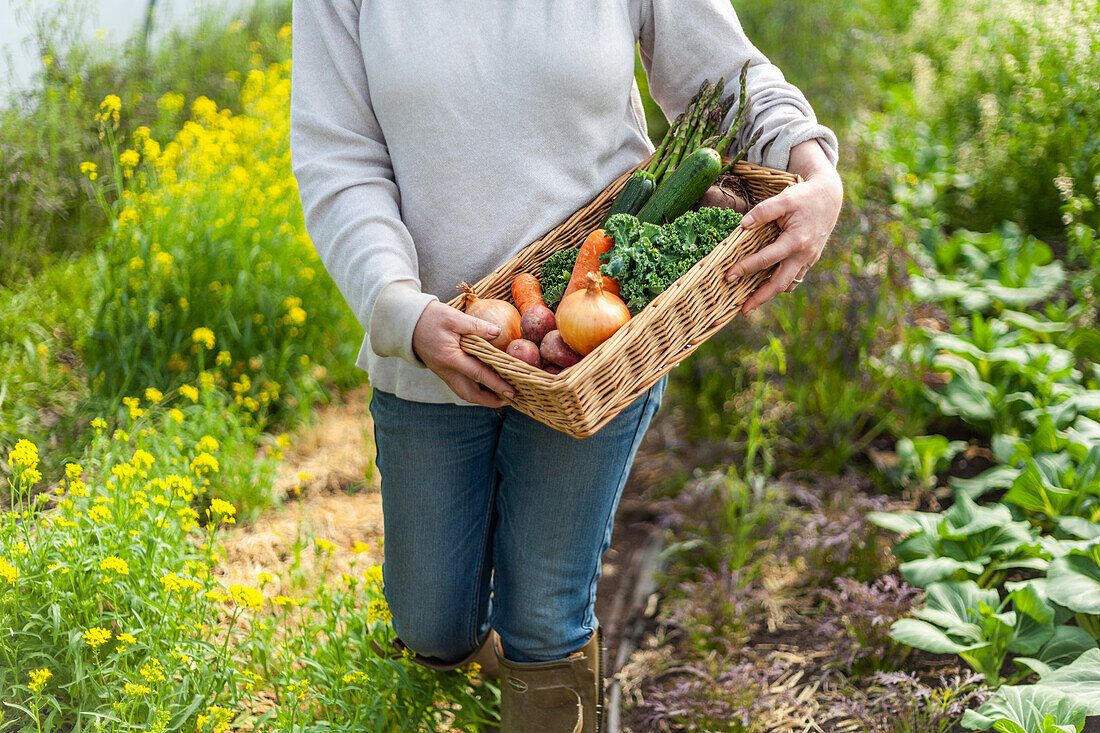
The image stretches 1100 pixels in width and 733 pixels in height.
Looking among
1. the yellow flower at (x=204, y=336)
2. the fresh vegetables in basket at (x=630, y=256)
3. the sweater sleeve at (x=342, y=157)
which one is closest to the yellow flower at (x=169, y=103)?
the yellow flower at (x=204, y=336)

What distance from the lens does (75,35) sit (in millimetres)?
3486

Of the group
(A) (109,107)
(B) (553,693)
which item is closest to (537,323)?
(B) (553,693)

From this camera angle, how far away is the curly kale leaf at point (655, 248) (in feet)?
5.46

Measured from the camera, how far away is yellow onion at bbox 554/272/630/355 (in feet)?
5.07

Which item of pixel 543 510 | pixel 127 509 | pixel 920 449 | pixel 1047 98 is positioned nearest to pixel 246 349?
pixel 127 509

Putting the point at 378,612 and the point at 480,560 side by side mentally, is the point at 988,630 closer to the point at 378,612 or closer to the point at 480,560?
the point at 480,560

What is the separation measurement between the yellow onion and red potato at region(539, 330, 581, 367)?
0.04 feet

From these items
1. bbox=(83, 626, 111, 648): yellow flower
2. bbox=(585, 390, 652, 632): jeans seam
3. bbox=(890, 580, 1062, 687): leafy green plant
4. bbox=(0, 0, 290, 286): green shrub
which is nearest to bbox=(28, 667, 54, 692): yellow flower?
bbox=(83, 626, 111, 648): yellow flower

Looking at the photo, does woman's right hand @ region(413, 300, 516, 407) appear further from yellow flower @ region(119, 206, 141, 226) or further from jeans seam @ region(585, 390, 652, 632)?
yellow flower @ region(119, 206, 141, 226)

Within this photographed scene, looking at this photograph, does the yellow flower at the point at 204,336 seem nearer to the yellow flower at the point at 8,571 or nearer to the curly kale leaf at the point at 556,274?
the yellow flower at the point at 8,571

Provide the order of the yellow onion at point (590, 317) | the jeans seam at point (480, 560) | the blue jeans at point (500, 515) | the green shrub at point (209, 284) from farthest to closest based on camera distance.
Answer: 1. the green shrub at point (209, 284)
2. the jeans seam at point (480, 560)
3. the blue jeans at point (500, 515)
4. the yellow onion at point (590, 317)

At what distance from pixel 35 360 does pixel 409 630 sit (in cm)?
193

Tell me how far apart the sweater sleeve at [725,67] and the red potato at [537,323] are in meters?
0.67

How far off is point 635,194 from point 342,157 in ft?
2.05
